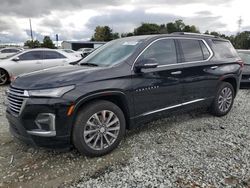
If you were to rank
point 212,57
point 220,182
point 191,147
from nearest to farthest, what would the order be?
point 220,182 → point 191,147 → point 212,57

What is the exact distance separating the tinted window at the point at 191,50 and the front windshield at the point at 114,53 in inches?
37.9

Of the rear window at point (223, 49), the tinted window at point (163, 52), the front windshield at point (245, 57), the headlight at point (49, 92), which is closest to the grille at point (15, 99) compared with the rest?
the headlight at point (49, 92)

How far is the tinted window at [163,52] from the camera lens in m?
3.89

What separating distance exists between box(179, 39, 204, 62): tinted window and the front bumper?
Result: 2.50 m

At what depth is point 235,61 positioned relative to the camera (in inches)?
212

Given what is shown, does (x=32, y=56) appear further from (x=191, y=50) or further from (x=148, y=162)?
(x=148, y=162)

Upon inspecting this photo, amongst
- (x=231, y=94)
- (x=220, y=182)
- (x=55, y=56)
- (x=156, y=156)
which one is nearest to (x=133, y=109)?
(x=156, y=156)

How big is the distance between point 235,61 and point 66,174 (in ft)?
14.6

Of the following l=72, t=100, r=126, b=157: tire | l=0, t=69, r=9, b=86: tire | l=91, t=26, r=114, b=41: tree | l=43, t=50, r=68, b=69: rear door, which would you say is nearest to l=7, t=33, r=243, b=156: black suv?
l=72, t=100, r=126, b=157: tire

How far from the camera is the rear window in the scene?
16.8ft

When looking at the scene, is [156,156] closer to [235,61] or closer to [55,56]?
[235,61]

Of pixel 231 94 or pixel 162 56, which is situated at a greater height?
pixel 162 56

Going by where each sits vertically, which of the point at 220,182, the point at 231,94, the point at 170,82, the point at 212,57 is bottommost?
the point at 220,182

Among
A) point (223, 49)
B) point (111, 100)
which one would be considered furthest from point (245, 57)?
point (111, 100)
